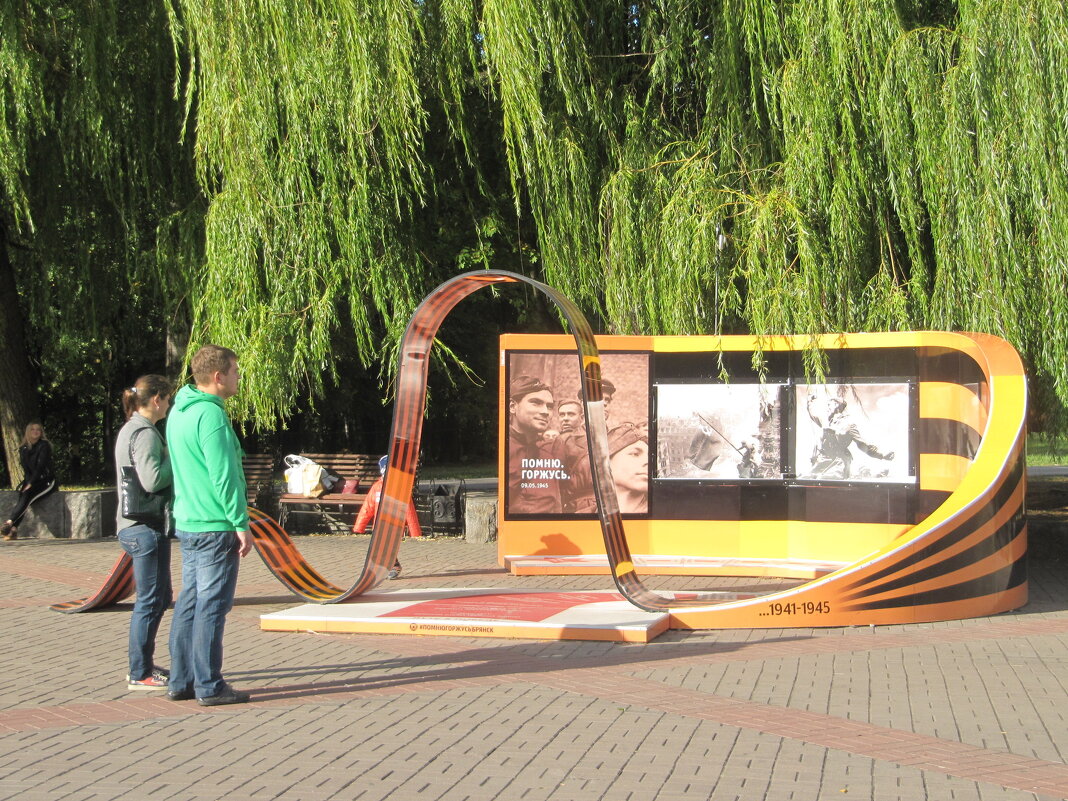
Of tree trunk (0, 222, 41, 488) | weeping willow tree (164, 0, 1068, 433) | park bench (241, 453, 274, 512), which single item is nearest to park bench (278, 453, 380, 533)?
park bench (241, 453, 274, 512)

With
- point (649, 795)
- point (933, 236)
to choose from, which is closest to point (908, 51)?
point (933, 236)

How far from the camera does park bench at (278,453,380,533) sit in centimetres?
1555

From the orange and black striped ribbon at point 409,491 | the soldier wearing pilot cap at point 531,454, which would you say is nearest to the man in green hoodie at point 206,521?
the orange and black striped ribbon at point 409,491

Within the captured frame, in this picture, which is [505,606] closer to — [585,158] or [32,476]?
[585,158]

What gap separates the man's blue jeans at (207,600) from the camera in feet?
19.8

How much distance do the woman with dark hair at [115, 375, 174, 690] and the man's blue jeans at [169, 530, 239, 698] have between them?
44 cm

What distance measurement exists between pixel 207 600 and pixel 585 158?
7.49 meters

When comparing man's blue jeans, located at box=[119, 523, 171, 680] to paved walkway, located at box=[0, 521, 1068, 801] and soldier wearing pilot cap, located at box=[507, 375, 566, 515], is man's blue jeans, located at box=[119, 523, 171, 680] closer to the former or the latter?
paved walkway, located at box=[0, 521, 1068, 801]

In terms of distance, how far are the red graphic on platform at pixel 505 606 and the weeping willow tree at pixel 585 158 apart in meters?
3.22

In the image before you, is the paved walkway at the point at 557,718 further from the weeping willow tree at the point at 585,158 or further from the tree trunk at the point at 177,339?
the tree trunk at the point at 177,339

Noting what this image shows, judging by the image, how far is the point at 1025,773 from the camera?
16.4ft

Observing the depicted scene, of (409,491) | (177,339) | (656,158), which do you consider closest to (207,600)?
(409,491)

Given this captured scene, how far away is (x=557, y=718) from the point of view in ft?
19.5

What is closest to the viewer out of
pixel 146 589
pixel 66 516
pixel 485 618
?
pixel 146 589
